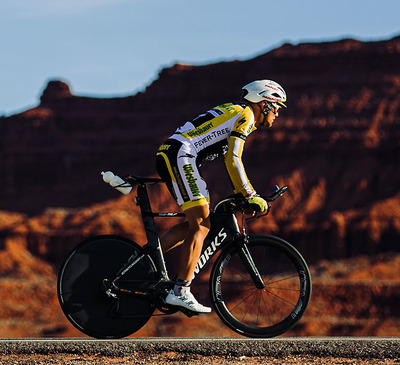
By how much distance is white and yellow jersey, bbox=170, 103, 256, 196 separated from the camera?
6.10 metres

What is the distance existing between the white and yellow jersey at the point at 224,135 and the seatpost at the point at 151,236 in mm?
530

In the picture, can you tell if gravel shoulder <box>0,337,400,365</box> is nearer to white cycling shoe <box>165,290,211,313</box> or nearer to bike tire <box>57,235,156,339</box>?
bike tire <box>57,235,156,339</box>

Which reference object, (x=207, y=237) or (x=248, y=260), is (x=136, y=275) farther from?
(x=248, y=260)

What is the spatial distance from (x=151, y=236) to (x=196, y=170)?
25.5 inches

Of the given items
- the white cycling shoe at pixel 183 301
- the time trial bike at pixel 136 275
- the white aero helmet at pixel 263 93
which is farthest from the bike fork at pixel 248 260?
the white aero helmet at pixel 263 93

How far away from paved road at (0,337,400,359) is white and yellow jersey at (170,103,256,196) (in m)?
1.18

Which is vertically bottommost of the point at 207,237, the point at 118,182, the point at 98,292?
the point at 98,292

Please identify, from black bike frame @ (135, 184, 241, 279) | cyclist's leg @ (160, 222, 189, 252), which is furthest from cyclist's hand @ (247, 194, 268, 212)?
cyclist's leg @ (160, 222, 189, 252)

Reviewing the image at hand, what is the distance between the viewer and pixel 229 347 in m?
6.08

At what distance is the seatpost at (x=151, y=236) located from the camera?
625cm

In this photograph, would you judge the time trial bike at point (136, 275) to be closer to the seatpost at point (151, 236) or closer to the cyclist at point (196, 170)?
the seatpost at point (151, 236)

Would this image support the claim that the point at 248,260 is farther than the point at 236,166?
Yes

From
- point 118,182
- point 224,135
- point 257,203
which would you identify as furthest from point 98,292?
point 224,135

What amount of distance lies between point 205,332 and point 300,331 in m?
5.75
